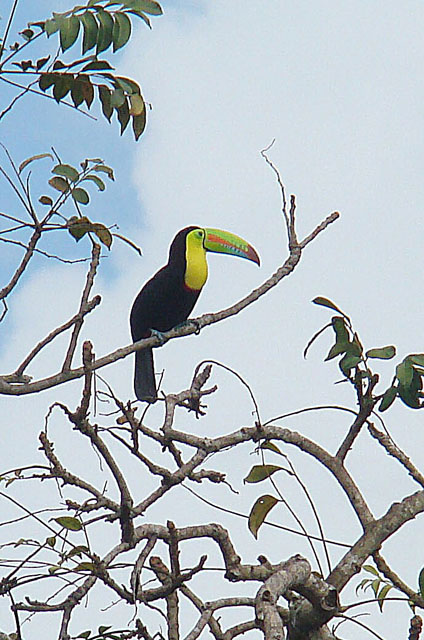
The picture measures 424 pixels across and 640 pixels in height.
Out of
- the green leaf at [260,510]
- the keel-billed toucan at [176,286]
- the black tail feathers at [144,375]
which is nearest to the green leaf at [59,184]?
the green leaf at [260,510]

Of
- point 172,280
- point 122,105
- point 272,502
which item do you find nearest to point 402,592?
point 272,502

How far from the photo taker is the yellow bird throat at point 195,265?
4.12m

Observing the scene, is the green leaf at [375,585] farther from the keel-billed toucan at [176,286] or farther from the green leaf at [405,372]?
the keel-billed toucan at [176,286]

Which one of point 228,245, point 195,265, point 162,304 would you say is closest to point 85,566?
point 162,304

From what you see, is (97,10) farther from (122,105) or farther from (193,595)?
(193,595)

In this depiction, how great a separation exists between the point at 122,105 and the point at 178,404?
748 millimetres

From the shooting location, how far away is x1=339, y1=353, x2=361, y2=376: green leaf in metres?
2.08

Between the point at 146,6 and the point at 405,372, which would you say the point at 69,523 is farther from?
the point at 146,6

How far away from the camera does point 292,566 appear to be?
184cm

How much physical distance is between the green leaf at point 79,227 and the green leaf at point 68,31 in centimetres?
46

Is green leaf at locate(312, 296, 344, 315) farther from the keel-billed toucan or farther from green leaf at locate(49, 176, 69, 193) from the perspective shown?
the keel-billed toucan

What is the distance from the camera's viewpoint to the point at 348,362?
208 centimetres

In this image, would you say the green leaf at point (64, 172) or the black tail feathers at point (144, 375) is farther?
the black tail feathers at point (144, 375)

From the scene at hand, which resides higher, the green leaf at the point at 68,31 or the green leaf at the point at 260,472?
the green leaf at the point at 68,31
